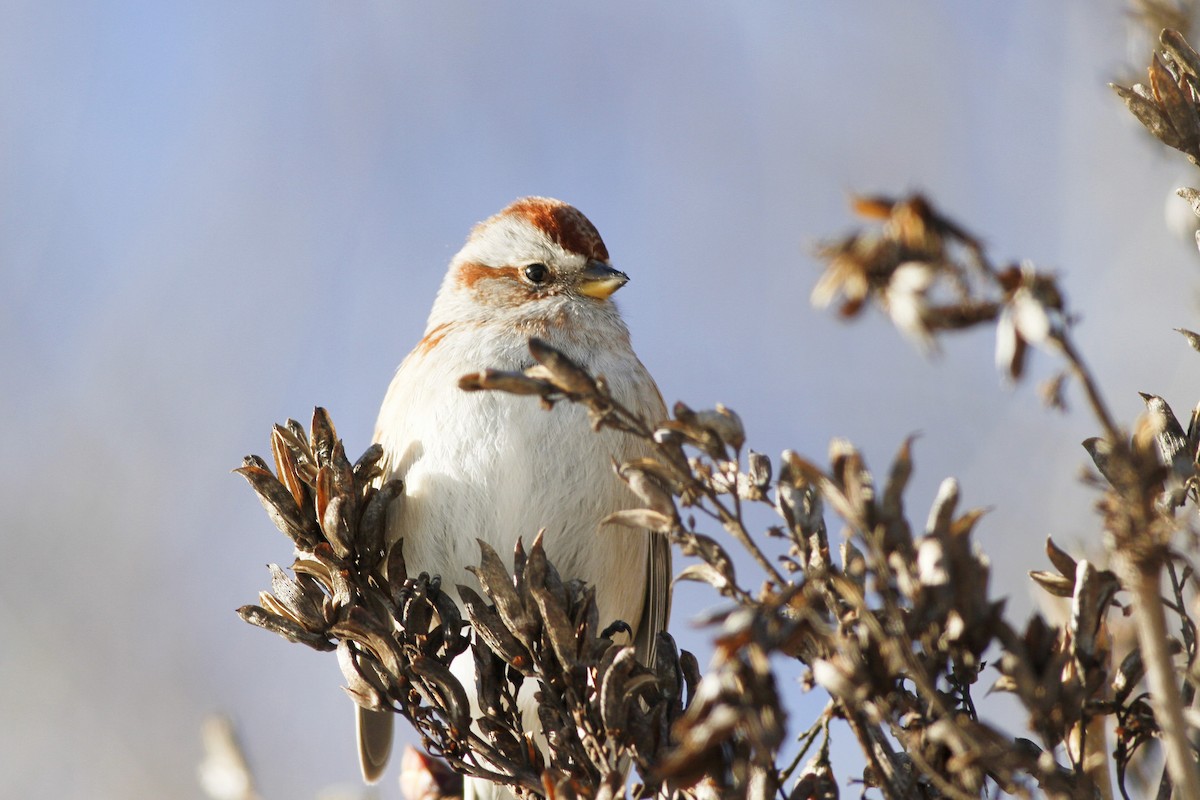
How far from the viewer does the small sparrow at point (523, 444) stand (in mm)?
2959

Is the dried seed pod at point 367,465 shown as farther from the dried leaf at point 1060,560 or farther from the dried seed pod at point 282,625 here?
the dried leaf at point 1060,560

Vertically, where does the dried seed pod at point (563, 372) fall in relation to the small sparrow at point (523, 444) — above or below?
below

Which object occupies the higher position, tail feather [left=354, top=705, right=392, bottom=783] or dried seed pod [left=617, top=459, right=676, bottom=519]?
dried seed pod [left=617, top=459, right=676, bottom=519]

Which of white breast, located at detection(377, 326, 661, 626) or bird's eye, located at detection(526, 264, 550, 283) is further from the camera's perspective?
bird's eye, located at detection(526, 264, 550, 283)

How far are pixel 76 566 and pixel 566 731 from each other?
4485mm

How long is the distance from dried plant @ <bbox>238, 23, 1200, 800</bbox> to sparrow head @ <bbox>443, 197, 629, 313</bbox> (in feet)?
3.82

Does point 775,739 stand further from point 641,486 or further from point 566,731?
point 566,731

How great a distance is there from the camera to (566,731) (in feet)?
6.82

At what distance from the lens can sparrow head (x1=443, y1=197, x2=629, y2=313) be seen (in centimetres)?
354

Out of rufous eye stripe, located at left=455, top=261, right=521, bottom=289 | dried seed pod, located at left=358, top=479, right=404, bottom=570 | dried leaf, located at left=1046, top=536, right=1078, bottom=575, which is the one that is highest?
rufous eye stripe, located at left=455, top=261, right=521, bottom=289

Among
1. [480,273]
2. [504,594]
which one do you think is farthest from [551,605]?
[480,273]

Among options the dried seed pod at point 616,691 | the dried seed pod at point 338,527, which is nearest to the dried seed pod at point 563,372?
the dried seed pod at point 616,691

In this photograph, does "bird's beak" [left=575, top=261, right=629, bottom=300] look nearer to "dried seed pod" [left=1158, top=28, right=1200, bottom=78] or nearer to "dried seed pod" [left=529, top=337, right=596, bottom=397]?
"dried seed pod" [left=1158, top=28, right=1200, bottom=78]

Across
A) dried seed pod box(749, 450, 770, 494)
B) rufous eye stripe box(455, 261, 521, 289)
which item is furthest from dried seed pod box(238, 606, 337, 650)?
rufous eye stripe box(455, 261, 521, 289)
